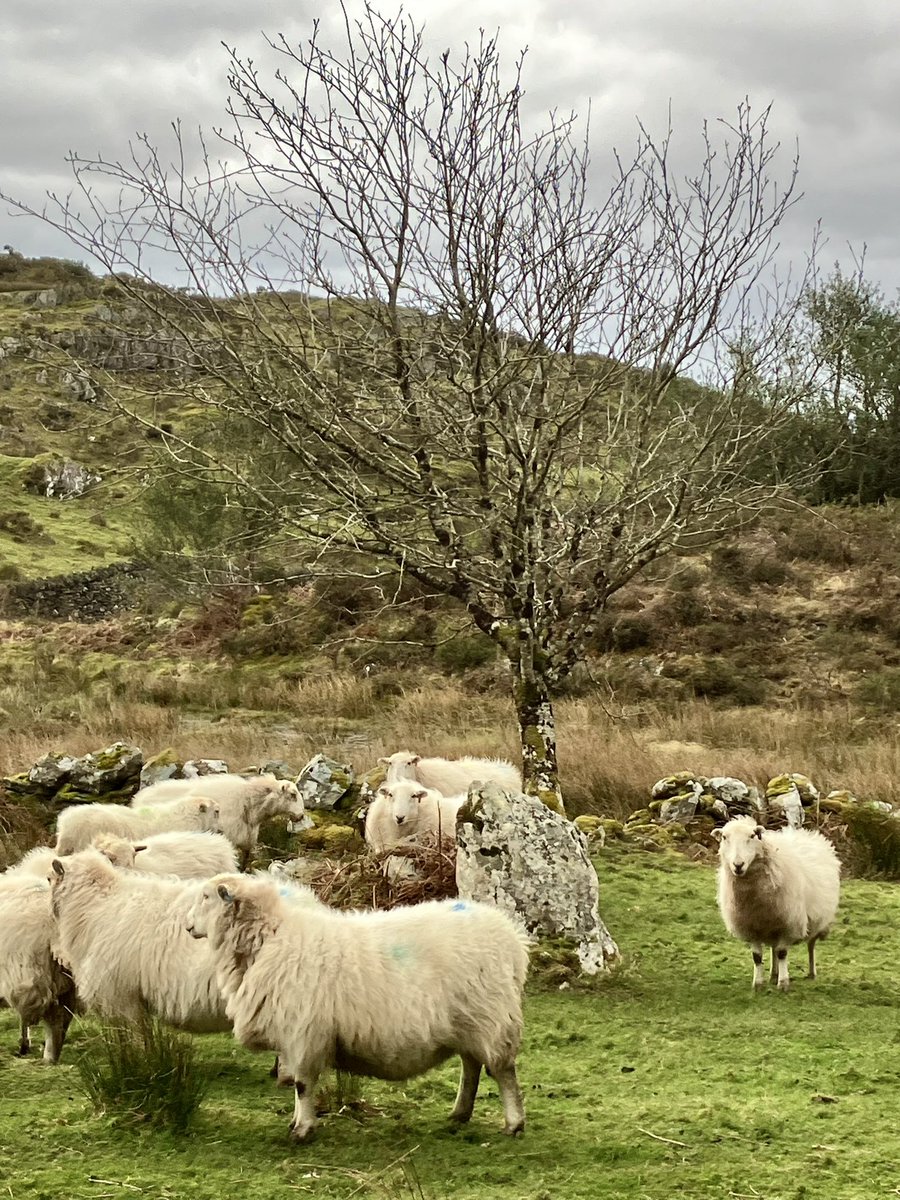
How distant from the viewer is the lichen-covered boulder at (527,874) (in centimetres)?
740

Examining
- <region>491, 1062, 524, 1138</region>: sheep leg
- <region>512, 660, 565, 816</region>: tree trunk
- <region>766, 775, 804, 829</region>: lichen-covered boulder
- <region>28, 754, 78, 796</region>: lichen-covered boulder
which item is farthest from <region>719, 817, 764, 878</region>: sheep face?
<region>28, 754, 78, 796</region>: lichen-covered boulder

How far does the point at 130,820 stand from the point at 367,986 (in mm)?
4905

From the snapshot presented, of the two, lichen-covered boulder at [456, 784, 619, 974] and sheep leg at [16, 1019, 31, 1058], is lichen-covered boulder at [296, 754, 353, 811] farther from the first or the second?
sheep leg at [16, 1019, 31, 1058]

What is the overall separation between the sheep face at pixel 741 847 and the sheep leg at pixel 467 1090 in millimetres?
2828

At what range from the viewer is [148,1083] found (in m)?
4.57

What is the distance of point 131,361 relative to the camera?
901 cm

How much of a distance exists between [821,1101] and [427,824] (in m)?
4.35

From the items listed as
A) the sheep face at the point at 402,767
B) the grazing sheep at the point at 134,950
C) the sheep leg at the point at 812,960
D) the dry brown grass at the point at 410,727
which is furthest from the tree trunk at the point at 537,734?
the grazing sheep at the point at 134,950

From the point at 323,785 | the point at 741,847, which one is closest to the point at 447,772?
the point at 323,785

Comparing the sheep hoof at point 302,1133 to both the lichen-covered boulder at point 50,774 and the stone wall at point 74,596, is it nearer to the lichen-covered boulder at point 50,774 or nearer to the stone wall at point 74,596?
the lichen-covered boulder at point 50,774

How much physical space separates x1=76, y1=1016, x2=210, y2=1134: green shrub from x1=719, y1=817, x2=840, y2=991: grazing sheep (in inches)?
151

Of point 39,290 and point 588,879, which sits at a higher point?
point 39,290

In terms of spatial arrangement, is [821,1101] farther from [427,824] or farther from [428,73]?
[428,73]

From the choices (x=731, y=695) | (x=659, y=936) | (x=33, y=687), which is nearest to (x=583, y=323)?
(x=659, y=936)
